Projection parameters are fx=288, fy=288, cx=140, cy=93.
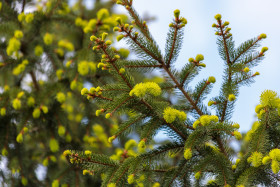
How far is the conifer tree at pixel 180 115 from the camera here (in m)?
1.42

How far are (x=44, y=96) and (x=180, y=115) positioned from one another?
7.28 feet

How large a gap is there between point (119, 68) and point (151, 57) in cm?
32

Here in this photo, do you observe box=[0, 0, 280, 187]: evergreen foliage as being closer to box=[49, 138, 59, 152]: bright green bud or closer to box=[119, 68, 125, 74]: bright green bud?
box=[119, 68, 125, 74]: bright green bud

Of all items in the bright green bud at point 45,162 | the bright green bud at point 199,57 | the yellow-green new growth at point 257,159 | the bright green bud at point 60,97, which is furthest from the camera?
the bright green bud at point 45,162

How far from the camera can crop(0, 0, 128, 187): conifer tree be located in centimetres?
314

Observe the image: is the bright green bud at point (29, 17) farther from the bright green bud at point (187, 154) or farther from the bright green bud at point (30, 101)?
the bright green bud at point (187, 154)

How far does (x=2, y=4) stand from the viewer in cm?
360

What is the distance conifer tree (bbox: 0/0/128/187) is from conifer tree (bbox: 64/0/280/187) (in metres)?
1.34

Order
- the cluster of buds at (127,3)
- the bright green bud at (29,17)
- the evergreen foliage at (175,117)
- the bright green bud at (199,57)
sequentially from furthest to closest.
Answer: the bright green bud at (29,17) → the cluster of buds at (127,3) → the bright green bud at (199,57) → the evergreen foliage at (175,117)

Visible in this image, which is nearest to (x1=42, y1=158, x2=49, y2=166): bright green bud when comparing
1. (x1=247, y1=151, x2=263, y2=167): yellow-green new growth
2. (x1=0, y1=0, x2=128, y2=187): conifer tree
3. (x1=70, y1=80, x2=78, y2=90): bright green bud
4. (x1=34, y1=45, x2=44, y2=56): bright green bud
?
(x1=0, y1=0, x2=128, y2=187): conifer tree

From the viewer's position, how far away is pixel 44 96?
3250mm

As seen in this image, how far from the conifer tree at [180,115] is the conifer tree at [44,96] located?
4.39 ft

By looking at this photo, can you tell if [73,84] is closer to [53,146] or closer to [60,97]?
[60,97]

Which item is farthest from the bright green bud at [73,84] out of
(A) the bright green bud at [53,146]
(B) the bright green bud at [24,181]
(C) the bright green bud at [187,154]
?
(C) the bright green bud at [187,154]
